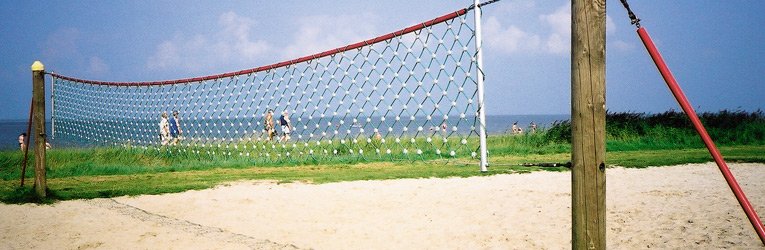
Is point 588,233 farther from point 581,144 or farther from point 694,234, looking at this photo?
point 694,234

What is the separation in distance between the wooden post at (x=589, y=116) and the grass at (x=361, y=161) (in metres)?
1.12

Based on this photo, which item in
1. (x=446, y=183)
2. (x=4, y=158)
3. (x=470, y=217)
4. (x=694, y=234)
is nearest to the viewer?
(x=694, y=234)

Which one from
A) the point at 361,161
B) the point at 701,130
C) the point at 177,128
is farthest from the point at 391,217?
the point at 177,128

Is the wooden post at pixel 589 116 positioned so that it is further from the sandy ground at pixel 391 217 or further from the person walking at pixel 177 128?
the person walking at pixel 177 128

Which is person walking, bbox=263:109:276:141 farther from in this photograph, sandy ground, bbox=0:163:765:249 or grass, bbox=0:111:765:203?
sandy ground, bbox=0:163:765:249

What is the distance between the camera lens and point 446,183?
625 cm

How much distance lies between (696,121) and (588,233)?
0.62 meters

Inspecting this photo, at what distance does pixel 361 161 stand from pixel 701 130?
310 inches

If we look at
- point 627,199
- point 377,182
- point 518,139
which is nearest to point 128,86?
point 377,182

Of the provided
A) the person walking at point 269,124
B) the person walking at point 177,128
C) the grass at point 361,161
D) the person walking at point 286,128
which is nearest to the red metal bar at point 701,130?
the grass at point 361,161

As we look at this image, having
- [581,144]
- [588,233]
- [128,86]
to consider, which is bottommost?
[588,233]

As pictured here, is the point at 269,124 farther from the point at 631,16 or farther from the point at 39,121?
the point at 631,16

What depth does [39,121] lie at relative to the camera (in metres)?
5.71

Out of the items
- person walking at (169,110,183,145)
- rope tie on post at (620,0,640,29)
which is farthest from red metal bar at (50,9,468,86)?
rope tie on post at (620,0,640,29)
